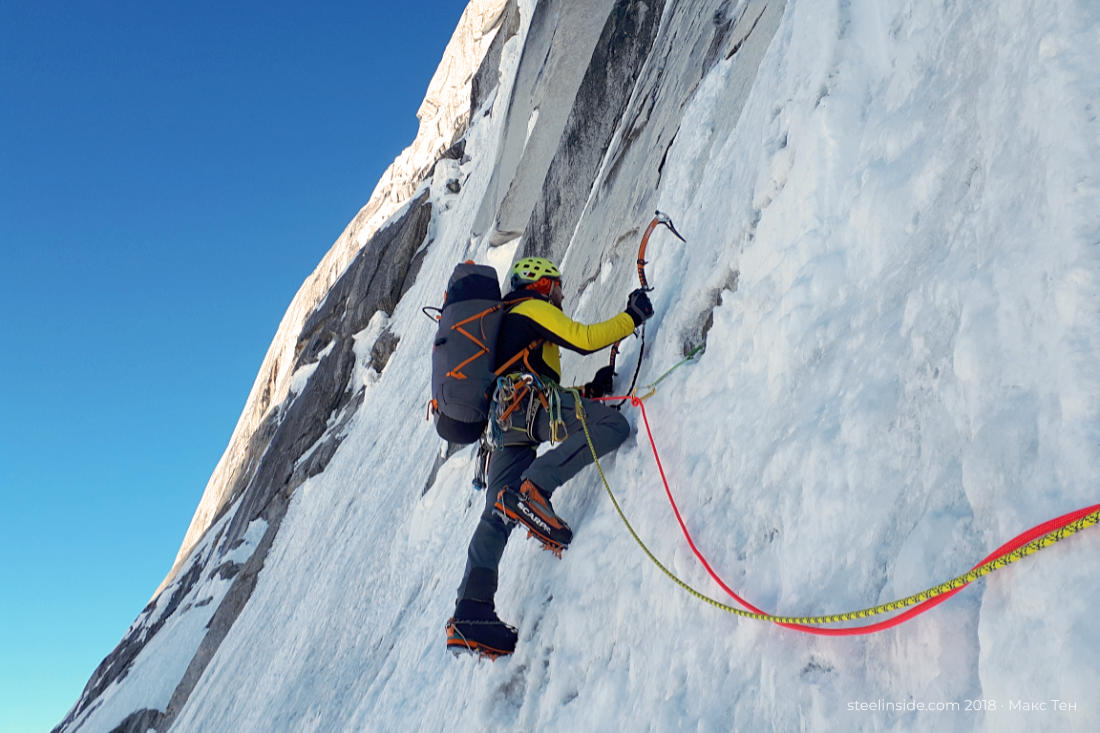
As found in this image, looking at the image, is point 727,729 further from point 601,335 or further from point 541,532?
point 601,335

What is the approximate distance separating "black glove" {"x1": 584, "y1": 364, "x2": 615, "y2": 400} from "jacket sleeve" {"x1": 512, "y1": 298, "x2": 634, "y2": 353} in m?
0.35

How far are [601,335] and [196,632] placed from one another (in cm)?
1391

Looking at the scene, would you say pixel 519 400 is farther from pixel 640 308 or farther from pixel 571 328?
pixel 640 308

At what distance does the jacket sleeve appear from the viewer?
13.4ft

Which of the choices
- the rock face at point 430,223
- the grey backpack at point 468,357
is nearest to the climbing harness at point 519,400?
the grey backpack at point 468,357

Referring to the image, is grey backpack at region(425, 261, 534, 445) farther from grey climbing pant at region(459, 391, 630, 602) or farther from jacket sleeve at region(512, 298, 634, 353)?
grey climbing pant at region(459, 391, 630, 602)

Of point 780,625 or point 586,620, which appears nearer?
point 780,625

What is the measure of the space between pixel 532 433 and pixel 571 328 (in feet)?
2.02

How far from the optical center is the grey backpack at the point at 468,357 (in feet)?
13.8

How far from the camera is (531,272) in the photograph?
4.56m

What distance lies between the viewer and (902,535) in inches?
76.7

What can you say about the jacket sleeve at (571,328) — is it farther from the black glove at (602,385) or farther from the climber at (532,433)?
the black glove at (602,385)

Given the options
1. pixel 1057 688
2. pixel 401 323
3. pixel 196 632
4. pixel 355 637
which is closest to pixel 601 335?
pixel 1057 688

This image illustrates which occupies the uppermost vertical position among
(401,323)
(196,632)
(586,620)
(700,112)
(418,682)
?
(401,323)
